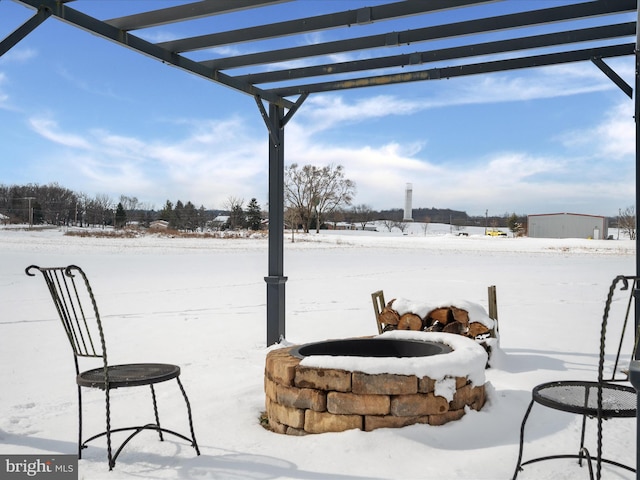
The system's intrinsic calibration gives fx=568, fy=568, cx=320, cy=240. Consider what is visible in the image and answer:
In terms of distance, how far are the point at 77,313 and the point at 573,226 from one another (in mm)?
43119

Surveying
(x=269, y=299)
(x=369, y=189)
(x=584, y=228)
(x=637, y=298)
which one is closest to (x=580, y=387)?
(x=637, y=298)

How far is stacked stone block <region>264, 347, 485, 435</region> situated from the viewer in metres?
3.13

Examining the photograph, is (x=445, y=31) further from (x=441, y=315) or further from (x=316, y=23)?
(x=441, y=315)

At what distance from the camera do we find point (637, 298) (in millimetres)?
4539

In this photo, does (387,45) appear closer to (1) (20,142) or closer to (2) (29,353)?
(2) (29,353)

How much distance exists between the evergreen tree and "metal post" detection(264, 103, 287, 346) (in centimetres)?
3304

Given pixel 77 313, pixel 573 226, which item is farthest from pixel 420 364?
pixel 573 226

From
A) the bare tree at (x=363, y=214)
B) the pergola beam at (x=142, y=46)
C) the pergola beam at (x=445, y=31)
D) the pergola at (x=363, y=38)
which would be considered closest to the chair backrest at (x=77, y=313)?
the pergola at (x=363, y=38)

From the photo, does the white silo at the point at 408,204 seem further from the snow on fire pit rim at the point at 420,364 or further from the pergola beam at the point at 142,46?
the snow on fire pit rim at the point at 420,364

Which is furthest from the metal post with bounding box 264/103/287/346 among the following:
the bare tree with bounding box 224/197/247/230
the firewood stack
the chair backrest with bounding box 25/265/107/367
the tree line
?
the bare tree with bounding box 224/197/247/230

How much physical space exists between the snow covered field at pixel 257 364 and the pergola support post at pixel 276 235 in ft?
1.25

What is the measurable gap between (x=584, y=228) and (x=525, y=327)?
4145 centimetres

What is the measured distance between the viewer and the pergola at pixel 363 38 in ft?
12.4

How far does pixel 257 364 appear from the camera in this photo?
202 inches
